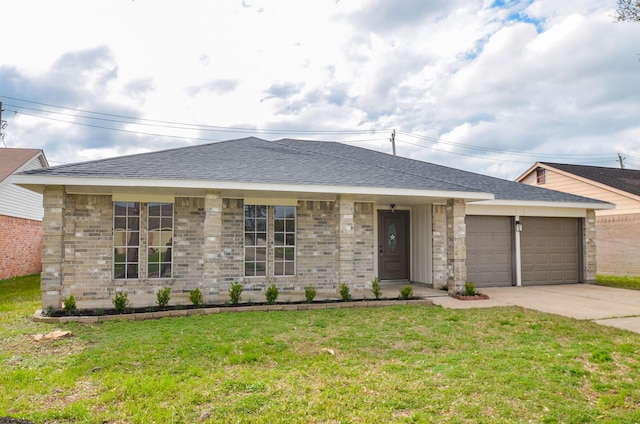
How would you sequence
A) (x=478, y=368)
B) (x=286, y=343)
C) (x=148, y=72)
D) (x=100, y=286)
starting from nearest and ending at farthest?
(x=478, y=368), (x=286, y=343), (x=100, y=286), (x=148, y=72)

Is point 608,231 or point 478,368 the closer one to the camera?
point 478,368

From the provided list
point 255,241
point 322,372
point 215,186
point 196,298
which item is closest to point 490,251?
point 255,241

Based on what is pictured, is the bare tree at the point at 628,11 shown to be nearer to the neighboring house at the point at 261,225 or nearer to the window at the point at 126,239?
the neighboring house at the point at 261,225

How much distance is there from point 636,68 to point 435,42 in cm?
369

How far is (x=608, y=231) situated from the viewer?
18.2 m

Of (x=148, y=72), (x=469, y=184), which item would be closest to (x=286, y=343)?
(x=469, y=184)

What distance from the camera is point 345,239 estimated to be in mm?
9914

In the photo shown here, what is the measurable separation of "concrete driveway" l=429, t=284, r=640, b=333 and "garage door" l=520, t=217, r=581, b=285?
0.66 metres

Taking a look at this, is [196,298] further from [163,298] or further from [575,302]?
[575,302]

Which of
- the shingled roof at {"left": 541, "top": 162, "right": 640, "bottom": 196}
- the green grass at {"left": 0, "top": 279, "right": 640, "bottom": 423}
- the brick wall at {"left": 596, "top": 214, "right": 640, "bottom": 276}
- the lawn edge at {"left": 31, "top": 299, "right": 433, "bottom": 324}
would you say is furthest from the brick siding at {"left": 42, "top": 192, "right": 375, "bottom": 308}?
the shingled roof at {"left": 541, "top": 162, "right": 640, "bottom": 196}

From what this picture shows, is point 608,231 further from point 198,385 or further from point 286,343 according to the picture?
point 198,385

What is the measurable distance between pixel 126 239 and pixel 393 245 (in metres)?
7.45

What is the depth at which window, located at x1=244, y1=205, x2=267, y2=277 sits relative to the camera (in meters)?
10.8

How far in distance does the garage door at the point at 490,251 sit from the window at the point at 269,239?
5.49 metres
